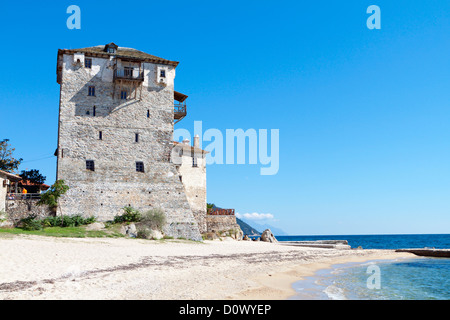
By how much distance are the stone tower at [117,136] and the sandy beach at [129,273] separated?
8.47m

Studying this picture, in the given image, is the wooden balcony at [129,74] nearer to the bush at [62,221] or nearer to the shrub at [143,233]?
the bush at [62,221]

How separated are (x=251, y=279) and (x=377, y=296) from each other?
490cm

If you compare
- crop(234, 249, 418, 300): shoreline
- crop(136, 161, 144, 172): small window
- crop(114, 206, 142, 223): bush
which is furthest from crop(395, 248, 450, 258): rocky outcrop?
crop(136, 161, 144, 172): small window

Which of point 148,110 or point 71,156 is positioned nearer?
point 71,156

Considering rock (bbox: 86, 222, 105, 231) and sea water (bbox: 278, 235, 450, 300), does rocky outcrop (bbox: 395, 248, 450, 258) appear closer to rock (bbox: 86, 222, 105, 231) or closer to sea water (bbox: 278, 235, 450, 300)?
sea water (bbox: 278, 235, 450, 300)

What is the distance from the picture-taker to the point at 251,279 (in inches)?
639

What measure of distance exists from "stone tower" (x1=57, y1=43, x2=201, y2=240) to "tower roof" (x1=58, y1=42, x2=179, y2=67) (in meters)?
0.09

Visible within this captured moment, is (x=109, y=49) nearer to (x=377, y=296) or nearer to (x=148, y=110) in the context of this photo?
(x=148, y=110)

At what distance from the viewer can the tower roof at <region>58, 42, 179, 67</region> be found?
34.1 meters

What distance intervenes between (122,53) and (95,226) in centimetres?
1603

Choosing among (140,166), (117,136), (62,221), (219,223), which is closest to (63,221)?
(62,221)

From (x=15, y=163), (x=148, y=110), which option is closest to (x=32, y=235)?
(x=148, y=110)

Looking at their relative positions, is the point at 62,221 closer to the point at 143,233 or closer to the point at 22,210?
the point at 22,210
